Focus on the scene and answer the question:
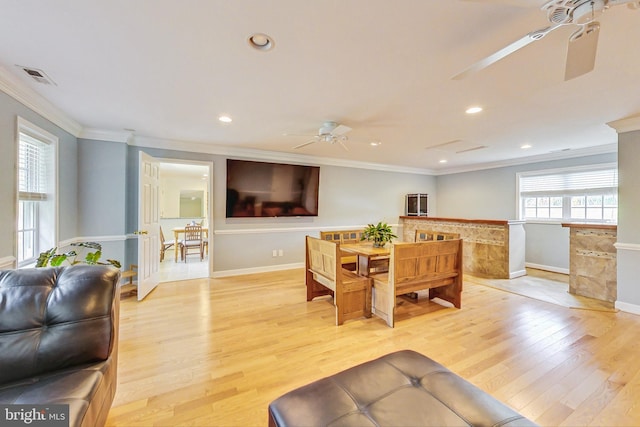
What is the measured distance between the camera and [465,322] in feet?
9.51

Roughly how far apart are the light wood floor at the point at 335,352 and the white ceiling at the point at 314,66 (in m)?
2.34

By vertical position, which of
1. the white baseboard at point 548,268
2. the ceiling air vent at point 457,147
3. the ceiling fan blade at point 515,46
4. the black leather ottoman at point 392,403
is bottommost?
the white baseboard at point 548,268

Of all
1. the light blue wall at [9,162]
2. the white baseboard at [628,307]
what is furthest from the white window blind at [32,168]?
the white baseboard at [628,307]

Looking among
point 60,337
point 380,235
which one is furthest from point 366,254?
point 60,337

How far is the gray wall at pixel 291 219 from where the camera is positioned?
4.48 metres

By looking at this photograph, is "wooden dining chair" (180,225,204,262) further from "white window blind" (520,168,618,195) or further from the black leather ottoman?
"white window blind" (520,168,618,195)

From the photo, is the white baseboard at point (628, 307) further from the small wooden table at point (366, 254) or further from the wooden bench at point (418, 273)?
the small wooden table at point (366, 254)

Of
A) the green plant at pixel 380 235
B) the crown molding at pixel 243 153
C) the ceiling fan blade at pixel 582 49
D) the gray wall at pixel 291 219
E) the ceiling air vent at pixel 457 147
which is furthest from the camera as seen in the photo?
the gray wall at pixel 291 219

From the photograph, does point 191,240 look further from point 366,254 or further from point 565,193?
point 565,193

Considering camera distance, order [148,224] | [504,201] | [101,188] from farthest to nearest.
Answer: [504,201]
[148,224]
[101,188]

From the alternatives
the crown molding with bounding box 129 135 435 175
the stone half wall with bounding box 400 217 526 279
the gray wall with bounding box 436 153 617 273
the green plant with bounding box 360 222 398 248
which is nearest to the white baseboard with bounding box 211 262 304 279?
the crown molding with bounding box 129 135 435 175

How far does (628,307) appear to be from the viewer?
Answer: 3188mm

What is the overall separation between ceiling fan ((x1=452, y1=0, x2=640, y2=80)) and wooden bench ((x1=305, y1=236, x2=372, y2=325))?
209 centimetres

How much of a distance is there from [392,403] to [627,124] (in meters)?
4.37
